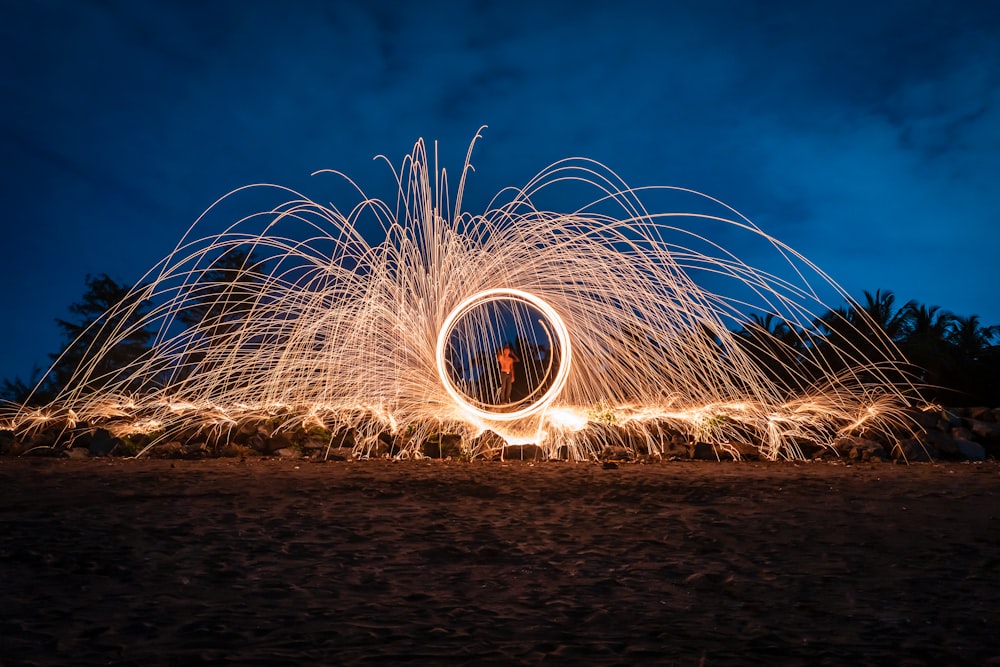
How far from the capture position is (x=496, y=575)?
138 inches

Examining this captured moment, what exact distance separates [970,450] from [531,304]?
629 centimetres

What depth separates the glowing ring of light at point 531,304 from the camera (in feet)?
33.4

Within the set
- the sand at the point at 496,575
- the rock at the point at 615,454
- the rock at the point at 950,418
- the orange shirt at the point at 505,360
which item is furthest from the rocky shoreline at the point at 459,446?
the sand at the point at 496,575

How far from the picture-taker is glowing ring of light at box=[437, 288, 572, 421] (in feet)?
33.4

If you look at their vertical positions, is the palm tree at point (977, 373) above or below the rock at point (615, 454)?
above

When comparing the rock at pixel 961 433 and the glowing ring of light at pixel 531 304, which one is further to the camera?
the rock at pixel 961 433

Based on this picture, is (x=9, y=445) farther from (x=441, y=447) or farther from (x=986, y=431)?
(x=986, y=431)

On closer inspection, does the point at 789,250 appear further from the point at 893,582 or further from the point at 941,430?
the point at 893,582

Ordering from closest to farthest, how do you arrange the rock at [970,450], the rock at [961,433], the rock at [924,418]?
1. the rock at [970,450]
2. the rock at [961,433]
3. the rock at [924,418]

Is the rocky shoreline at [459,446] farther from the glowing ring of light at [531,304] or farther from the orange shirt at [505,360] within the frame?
the orange shirt at [505,360]

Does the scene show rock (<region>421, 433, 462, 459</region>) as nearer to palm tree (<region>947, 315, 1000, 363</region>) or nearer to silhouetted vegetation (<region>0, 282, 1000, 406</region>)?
silhouetted vegetation (<region>0, 282, 1000, 406</region>)

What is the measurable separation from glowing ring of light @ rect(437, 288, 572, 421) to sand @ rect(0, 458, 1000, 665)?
3.58 metres

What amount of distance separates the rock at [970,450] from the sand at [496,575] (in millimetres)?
4335

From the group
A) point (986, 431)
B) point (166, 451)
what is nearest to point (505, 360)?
point (166, 451)
